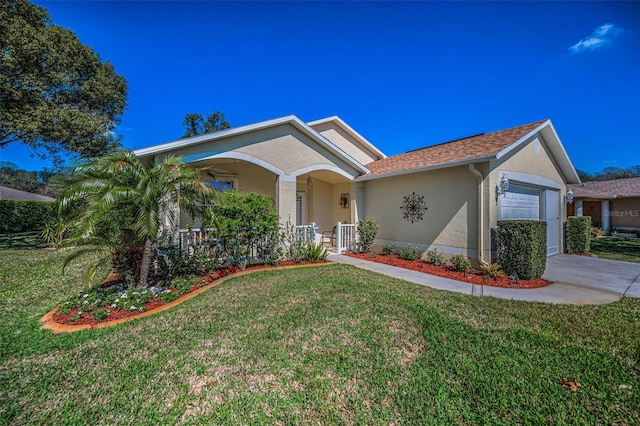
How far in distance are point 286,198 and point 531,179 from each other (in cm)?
912

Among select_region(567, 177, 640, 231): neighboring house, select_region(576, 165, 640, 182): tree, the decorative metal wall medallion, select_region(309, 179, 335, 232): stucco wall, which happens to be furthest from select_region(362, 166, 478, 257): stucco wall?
select_region(576, 165, 640, 182): tree

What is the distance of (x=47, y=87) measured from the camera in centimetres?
1308

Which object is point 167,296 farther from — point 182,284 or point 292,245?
point 292,245

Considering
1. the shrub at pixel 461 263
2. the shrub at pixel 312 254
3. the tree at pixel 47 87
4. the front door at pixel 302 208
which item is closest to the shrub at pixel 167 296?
the shrub at pixel 312 254

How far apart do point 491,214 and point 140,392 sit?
900cm

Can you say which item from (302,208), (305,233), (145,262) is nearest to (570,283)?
(305,233)

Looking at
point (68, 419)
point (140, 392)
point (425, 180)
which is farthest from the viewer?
point (425, 180)

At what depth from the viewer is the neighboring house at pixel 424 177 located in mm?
8148

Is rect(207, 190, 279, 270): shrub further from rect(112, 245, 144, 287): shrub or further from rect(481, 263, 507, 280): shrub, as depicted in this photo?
rect(481, 263, 507, 280): shrub

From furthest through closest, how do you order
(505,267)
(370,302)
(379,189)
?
(379,189), (505,267), (370,302)

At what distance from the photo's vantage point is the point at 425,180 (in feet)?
31.7

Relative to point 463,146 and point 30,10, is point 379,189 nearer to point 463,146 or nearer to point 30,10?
point 463,146

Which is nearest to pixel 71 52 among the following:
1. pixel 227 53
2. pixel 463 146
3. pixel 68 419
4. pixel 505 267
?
pixel 227 53

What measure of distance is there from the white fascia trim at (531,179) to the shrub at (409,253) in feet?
12.4
